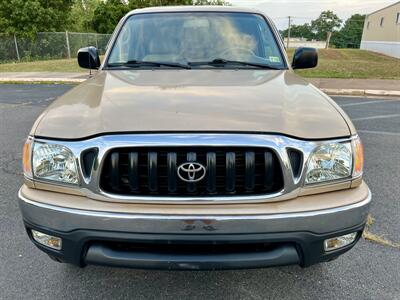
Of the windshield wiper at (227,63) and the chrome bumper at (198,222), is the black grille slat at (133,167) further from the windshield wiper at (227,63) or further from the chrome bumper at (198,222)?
the windshield wiper at (227,63)

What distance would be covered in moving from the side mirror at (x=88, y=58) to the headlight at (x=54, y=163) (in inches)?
74.6

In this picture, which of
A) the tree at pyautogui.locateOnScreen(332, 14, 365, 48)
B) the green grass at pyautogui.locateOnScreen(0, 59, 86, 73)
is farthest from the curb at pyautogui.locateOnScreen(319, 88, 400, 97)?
the tree at pyautogui.locateOnScreen(332, 14, 365, 48)

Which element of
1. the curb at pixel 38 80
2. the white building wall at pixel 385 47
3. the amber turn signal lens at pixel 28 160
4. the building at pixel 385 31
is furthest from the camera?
the building at pixel 385 31

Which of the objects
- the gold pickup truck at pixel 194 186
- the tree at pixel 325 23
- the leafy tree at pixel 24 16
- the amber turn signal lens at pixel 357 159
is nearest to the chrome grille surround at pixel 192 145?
the gold pickup truck at pixel 194 186

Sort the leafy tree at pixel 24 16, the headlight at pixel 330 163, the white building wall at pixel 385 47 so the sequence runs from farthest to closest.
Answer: the white building wall at pixel 385 47, the leafy tree at pixel 24 16, the headlight at pixel 330 163

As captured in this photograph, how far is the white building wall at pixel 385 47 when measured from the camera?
2719 centimetres

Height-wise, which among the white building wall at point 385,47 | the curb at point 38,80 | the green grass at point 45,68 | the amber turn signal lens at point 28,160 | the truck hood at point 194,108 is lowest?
the white building wall at point 385,47

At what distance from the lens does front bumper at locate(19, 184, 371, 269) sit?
1.79 m

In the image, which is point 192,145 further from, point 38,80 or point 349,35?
point 349,35

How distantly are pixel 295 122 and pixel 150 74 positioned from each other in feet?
4.34

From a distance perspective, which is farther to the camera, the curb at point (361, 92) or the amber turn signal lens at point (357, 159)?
the curb at point (361, 92)

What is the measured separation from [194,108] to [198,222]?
646mm

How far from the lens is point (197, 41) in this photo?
3.25 meters

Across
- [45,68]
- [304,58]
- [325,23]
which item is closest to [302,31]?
[325,23]
